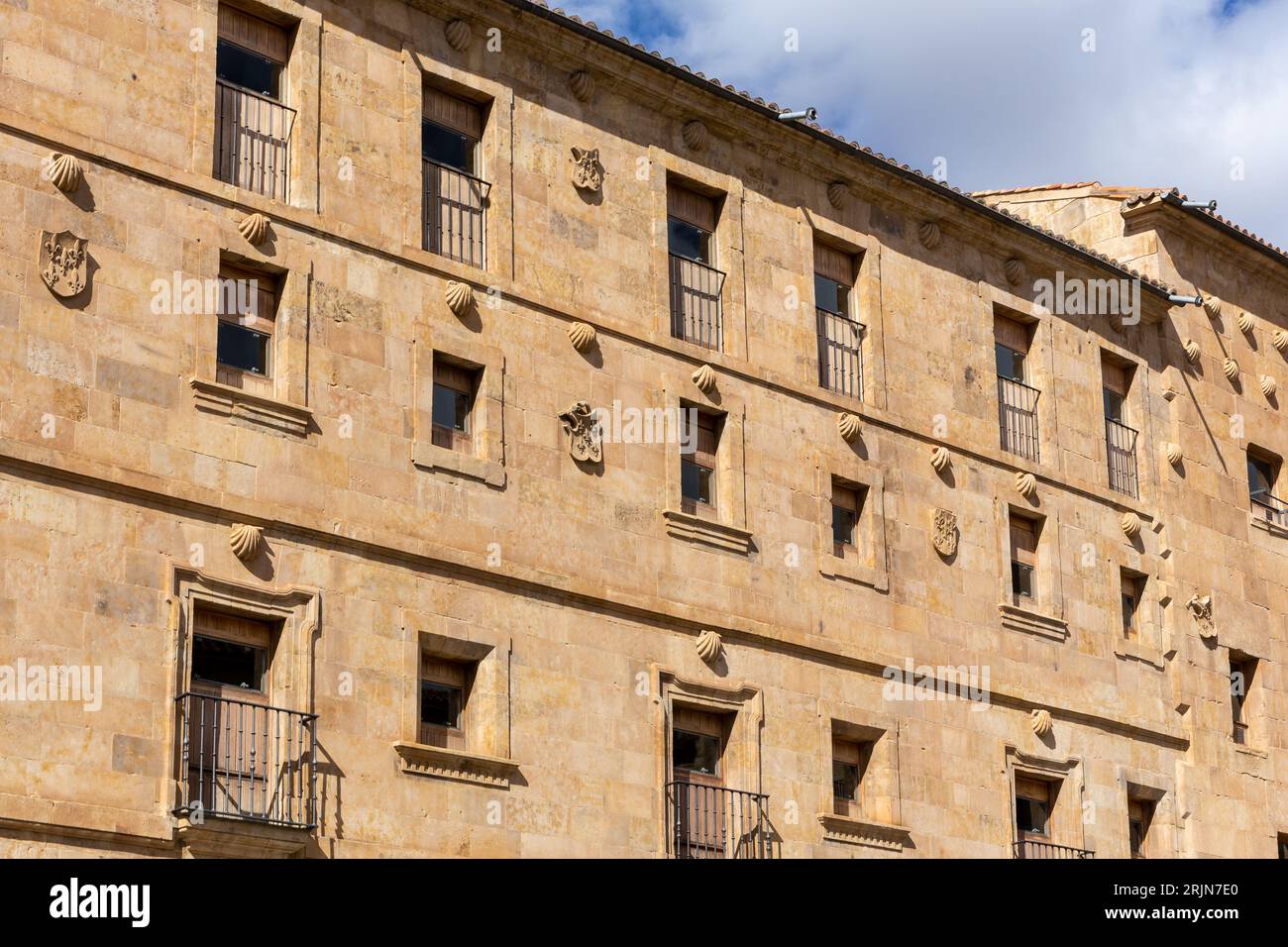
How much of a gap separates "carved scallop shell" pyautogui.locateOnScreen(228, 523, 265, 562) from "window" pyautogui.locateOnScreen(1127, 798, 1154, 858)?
1402 cm

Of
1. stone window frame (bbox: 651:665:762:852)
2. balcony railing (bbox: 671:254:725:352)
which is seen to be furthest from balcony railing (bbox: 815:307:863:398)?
stone window frame (bbox: 651:665:762:852)

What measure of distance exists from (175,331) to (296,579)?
2700 mm

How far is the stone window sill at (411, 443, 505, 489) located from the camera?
25609 millimetres

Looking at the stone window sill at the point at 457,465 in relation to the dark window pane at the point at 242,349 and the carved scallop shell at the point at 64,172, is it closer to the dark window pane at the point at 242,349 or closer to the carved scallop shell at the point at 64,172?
the dark window pane at the point at 242,349

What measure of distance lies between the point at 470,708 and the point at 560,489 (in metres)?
2.74

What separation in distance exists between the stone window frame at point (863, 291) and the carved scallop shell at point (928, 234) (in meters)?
0.92

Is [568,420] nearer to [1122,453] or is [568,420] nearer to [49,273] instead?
[49,273]

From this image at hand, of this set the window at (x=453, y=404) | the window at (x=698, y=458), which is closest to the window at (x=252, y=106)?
the window at (x=453, y=404)

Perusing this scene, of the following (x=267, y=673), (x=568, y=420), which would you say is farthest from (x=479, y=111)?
(x=267, y=673)

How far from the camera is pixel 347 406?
2517cm

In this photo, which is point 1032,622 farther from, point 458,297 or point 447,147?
point 447,147

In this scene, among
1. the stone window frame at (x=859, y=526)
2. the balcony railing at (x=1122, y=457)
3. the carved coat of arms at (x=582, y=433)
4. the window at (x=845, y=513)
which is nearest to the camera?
the carved coat of arms at (x=582, y=433)

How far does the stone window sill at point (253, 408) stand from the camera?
78.6 feet

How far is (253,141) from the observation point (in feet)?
83.5
